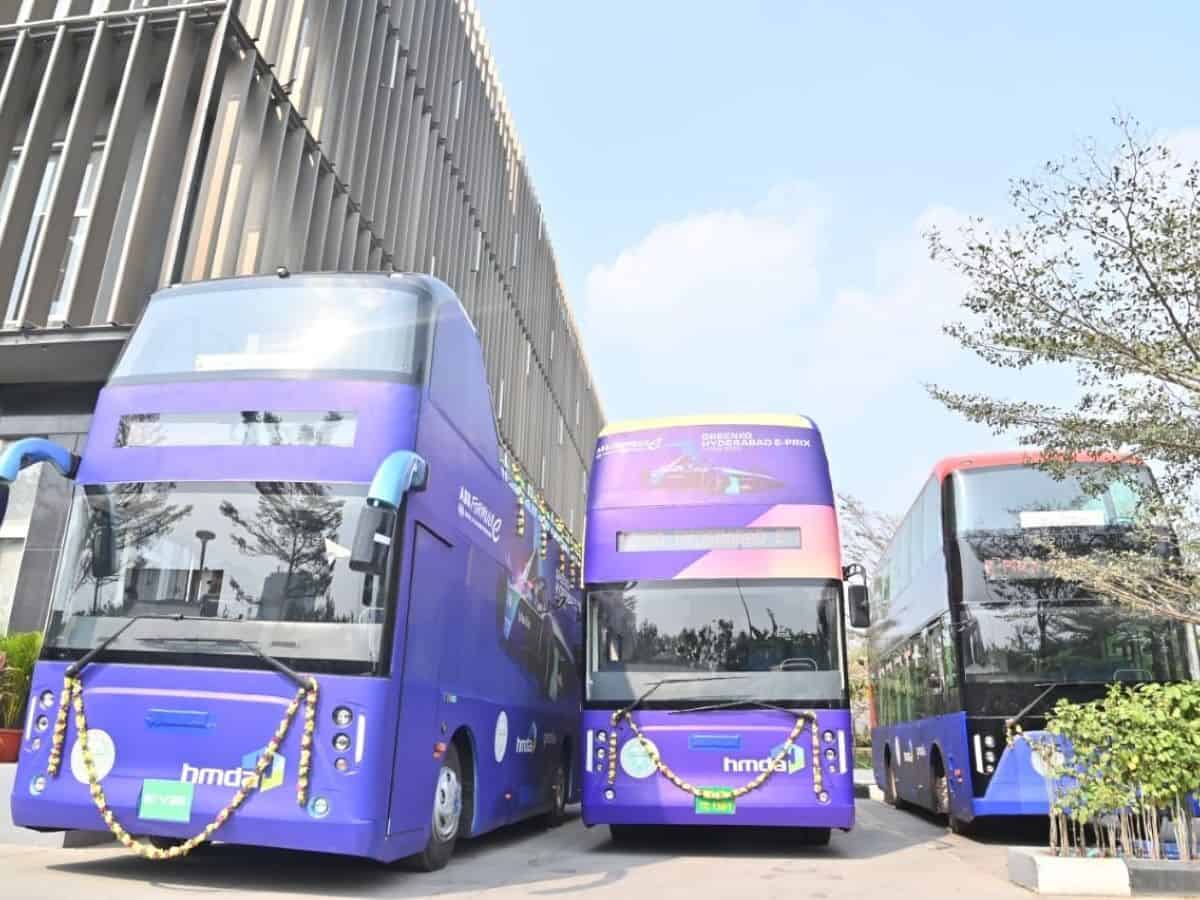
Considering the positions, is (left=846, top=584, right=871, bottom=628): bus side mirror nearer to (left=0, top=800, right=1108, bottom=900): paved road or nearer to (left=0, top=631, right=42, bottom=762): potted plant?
(left=0, top=800, right=1108, bottom=900): paved road

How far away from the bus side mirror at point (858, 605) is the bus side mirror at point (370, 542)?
5176 mm

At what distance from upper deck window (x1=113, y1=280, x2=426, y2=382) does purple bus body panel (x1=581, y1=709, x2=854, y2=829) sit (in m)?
4.15

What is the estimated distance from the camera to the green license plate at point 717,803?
8.45 m

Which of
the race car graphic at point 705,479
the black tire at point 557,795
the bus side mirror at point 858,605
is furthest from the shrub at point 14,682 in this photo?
the bus side mirror at point 858,605

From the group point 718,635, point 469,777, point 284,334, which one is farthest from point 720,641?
point 284,334

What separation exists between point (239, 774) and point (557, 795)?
21.2 feet

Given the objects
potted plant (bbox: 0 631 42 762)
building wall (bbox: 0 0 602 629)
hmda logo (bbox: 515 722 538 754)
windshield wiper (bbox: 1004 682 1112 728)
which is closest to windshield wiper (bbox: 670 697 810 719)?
hmda logo (bbox: 515 722 538 754)

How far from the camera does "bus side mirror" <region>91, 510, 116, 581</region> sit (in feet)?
20.0

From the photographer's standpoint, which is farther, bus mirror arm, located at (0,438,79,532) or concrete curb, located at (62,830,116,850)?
concrete curb, located at (62,830,116,850)

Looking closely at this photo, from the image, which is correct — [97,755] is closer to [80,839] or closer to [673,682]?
[80,839]

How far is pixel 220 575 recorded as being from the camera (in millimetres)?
5984

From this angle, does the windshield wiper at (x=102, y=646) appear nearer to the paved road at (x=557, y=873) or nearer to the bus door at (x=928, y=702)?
the paved road at (x=557, y=873)

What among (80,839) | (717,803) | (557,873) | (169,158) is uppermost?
(169,158)

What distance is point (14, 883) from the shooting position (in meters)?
5.90
